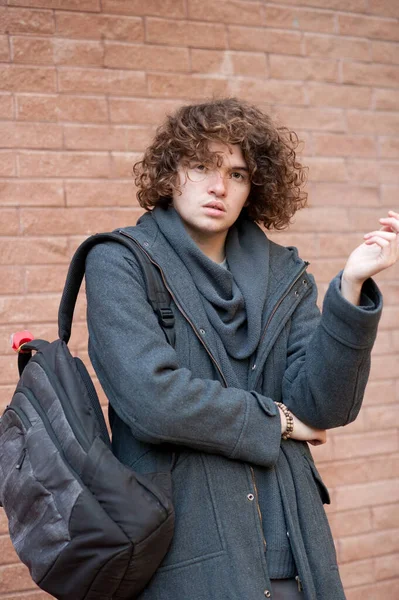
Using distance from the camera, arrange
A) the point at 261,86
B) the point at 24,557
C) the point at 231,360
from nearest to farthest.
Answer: the point at 24,557, the point at 231,360, the point at 261,86

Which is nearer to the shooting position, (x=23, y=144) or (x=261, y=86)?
(x=23, y=144)

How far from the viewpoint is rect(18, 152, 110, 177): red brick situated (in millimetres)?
3227

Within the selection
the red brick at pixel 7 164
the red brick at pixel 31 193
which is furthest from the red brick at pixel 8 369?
the red brick at pixel 7 164

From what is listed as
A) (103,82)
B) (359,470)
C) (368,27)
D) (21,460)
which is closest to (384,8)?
(368,27)

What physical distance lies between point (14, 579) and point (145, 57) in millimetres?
2123

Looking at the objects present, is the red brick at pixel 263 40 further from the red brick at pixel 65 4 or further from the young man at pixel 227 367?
the young man at pixel 227 367

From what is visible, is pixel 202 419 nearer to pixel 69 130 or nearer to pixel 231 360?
pixel 231 360

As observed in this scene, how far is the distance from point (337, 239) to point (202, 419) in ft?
6.54

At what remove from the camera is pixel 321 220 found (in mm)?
3760

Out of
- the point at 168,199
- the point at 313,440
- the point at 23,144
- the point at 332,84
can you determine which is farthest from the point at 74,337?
the point at 332,84

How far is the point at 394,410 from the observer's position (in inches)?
151

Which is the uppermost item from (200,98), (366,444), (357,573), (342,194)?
(200,98)

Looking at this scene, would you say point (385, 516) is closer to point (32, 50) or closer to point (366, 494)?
point (366, 494)

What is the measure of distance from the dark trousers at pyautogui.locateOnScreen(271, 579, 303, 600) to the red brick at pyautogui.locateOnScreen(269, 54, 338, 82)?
236 cm
